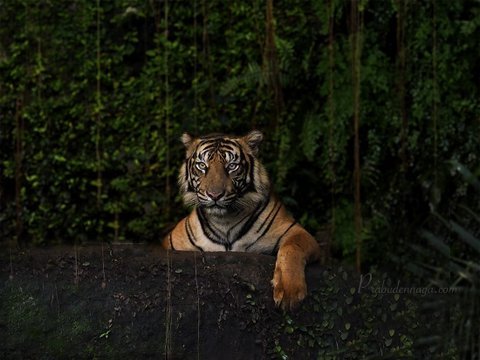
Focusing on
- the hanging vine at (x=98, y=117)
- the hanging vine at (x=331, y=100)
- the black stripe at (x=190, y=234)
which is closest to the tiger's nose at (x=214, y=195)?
the black stripe at (x=190, y=234)

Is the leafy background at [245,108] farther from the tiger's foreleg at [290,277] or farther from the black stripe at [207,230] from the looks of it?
the tiger's foreleg at [290,277]

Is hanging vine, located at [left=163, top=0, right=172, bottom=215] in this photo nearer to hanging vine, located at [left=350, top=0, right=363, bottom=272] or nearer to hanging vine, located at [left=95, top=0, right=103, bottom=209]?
hanging vine, located at [left=95, top=0, right=103, bottom=209]

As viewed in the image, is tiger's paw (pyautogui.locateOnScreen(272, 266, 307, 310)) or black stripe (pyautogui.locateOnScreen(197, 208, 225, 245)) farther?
black stripe (pyautogui.locateOnScreen(197, 208, 225, 245))

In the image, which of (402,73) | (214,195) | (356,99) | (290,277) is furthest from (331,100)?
(290,277)

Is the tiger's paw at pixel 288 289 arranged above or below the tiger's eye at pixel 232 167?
below

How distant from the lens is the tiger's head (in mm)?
6246

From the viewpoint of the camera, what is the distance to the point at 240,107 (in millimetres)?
9164

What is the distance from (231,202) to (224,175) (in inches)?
7.5

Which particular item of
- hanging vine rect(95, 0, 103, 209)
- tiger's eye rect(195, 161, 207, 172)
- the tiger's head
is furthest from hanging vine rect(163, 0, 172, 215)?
tiger's eye rect(195, 161, 207, 172)

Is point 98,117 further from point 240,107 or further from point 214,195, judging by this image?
point 214,195

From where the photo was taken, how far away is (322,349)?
18.0ft

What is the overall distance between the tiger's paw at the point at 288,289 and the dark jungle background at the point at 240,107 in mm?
2879

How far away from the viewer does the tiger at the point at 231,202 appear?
6.28 meters

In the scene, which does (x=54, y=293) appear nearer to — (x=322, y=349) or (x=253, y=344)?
(x=253, y=344)
